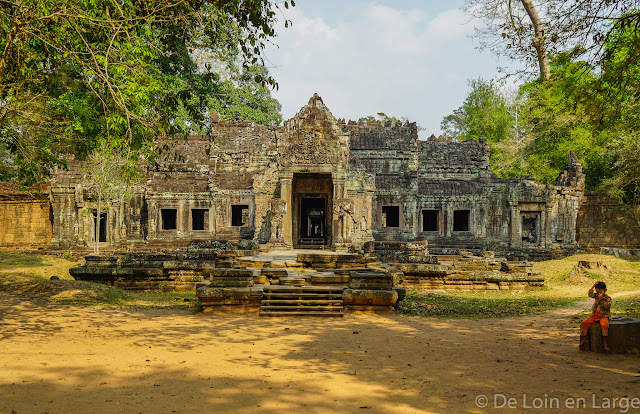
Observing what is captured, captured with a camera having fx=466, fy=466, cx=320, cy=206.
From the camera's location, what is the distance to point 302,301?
9305 millimetres

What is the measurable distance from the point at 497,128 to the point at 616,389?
3771 centimetres

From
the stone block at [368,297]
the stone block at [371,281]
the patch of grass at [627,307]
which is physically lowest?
the patch of grass at [627,307]

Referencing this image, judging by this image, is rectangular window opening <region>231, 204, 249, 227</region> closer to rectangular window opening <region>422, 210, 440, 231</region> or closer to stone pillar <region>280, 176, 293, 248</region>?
stone pillar <region>280, 176, 293, 248</region>

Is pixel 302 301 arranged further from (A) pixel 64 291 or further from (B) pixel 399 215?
(B) pixel 399 215

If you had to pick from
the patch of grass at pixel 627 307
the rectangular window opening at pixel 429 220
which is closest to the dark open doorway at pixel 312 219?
the rectangular window opening at pixel 429 220

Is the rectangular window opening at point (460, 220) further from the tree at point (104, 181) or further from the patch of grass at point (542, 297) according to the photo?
the tree at point (104, 181)

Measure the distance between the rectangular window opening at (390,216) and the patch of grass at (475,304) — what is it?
11474mm

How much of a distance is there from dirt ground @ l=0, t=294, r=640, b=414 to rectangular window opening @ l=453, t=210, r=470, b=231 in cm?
1624

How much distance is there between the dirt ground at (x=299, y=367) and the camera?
14.5ft

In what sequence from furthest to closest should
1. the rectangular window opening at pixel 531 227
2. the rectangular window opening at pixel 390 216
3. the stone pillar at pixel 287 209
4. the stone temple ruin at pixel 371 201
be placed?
the rectangular window opening at pixel 390 216 < the rectangular window opening at pixel 531 227 < the stone temple ruin at pixel 371 201 < the stone pillar at pixel 287 209

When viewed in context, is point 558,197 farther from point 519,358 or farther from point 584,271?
point 519,358

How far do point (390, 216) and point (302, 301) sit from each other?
16.3 metres

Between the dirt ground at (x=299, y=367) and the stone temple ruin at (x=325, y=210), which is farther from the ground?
the stone temple ruin at (x=325, y=210)

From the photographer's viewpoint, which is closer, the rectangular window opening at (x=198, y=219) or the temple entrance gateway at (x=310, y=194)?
the temple entrance gateway at (x=310, y=194)
